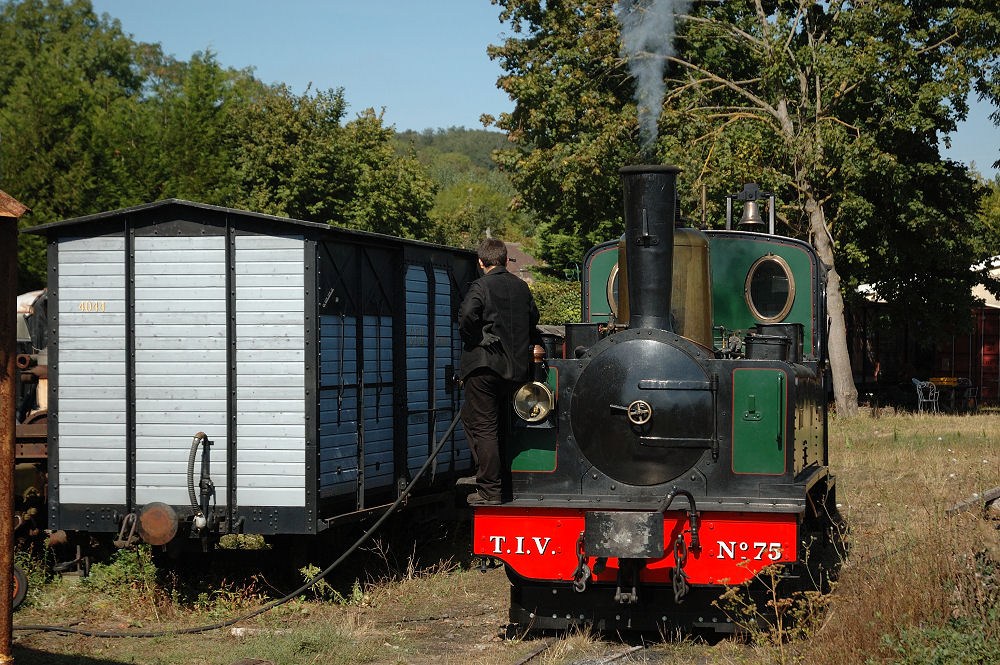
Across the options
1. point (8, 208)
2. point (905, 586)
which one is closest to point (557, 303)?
point (905, 586)

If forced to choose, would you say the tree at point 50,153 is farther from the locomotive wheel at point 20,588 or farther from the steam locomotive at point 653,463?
the steam locomotive at point 653,463

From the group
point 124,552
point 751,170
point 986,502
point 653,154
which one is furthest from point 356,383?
point 653,154

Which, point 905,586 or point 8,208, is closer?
point 8,208

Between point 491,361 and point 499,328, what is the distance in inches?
8.7

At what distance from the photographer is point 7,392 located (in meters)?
4.30

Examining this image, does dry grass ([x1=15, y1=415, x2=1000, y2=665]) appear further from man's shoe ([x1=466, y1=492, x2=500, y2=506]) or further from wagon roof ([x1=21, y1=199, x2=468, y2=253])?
wagon roof ([x1=21, y1=199, x2=468, y2=253])

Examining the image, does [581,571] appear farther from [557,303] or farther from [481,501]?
[557,303]

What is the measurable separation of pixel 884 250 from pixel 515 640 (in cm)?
2037

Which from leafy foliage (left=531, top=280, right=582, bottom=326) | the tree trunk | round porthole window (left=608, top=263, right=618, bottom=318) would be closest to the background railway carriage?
round porthole window (left=608, top=263, right=618, bottom=318)

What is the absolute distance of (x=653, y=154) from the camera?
24047mm

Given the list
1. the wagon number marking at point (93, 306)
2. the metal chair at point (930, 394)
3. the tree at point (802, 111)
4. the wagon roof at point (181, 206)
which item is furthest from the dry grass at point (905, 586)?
the metal chair at point (930, 394)

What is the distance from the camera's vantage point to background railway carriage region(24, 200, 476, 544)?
780 centimetres

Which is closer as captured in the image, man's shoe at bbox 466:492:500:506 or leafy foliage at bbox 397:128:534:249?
man's shoe at bbox 466:492:500:506

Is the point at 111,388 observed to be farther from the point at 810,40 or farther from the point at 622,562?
the point at 810,40
